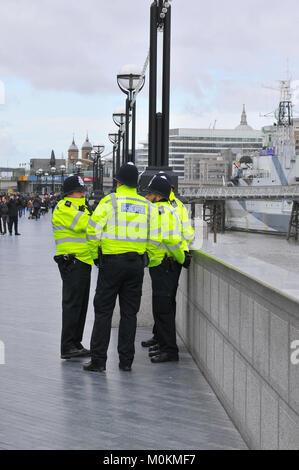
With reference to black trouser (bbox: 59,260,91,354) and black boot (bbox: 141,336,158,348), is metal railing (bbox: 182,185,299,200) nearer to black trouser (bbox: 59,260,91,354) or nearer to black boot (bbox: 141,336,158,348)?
black boot (bbox: 141,336,158,348)

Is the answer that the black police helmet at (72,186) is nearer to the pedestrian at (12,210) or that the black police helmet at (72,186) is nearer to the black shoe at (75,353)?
the black shoe at (75,353)

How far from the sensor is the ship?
8669 cm

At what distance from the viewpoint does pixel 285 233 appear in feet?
288

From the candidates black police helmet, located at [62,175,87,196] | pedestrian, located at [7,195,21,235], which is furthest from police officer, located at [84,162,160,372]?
pedestrian, located at [7,195,21,235]

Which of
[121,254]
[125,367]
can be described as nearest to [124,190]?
[121,254]

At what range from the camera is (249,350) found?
4676mm

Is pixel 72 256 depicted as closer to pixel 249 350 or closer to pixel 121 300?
pixel 121 300

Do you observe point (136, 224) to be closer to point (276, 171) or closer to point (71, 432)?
point (71, 432)

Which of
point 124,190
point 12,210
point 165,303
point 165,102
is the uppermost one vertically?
point 165,102

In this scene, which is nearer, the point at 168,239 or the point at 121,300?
the point at 121,300

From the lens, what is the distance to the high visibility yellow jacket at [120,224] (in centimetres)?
667

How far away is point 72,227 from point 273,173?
8301 centimetres

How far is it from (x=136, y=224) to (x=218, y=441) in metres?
2.53

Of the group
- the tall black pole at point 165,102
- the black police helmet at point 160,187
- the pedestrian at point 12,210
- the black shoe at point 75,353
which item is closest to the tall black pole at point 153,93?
the tall black pole at point 165,102
